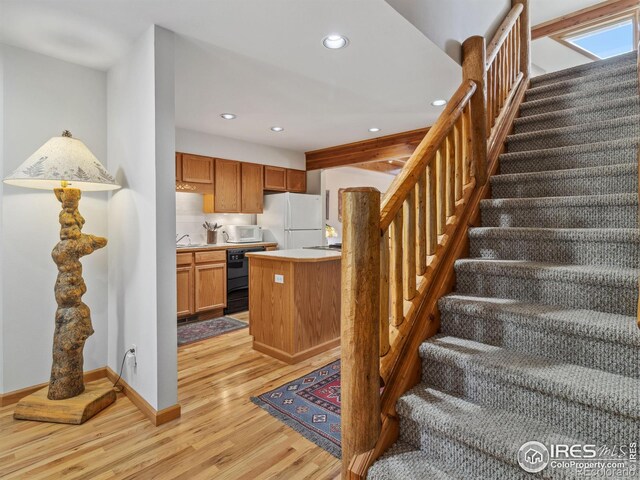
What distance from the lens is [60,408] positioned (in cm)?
217

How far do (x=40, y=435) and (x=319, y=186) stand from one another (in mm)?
4578

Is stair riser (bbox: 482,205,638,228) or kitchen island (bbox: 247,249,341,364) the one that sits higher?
stair riser (bbox: 482,205,638,228)

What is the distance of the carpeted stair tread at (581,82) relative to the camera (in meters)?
2.68

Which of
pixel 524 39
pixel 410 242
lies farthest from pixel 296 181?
pixel 410 242

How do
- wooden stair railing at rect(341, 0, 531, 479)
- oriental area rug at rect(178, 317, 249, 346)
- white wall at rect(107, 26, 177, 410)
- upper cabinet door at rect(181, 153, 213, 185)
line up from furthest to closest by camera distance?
upper cabinet door at rect(181, 153, 213, 185)
oriental area rug at rect(178, 317, 249, 346)
white wall at rect(107, 26, 177, 410)
wooden stair railing at rect(341, 0, 531, 479)

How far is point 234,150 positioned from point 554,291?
13.9ft

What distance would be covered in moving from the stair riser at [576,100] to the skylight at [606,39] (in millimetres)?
2569

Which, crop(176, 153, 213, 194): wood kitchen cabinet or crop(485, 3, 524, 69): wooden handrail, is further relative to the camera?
crop(176, 153, 213, 194): wood kitchen cabinet

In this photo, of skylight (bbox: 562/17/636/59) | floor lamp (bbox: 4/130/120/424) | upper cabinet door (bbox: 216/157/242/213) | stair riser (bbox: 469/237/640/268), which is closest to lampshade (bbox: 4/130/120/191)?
floor lamp (bbox: 4/130/120/424)

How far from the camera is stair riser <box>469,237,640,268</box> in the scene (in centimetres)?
163

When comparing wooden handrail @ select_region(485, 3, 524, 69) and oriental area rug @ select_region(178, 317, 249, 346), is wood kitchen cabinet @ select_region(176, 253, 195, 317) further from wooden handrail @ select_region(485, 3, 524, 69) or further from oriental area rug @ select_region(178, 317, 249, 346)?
wooden handrail @ select_region(485, 3, 524, 69)

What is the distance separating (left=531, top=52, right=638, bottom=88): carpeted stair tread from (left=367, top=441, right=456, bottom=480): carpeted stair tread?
10.3 ft

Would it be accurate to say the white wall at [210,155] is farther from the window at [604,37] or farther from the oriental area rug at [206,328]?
the window at [604,37]

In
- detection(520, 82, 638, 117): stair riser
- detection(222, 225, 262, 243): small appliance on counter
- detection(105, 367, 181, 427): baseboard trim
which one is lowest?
detection(105, 367, 181, 427): baseboard trim
